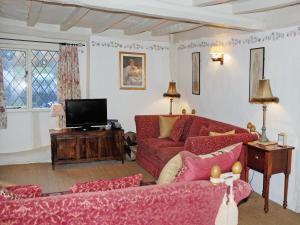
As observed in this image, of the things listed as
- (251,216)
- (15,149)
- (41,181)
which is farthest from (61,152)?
(251,216)

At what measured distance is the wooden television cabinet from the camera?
18.5 ft

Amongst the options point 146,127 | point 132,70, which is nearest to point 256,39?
point 146,127

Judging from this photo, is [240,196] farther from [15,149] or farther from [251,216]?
[15,149]

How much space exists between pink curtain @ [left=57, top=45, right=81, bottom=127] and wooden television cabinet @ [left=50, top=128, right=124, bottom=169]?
67 cm

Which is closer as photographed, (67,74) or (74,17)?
(74,17)

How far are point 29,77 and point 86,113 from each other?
1.32 meters

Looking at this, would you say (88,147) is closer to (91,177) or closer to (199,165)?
(91,177)

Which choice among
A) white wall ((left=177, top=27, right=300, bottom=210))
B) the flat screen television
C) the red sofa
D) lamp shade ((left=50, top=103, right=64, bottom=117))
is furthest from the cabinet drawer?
lamp shade ((left=50, top=103, right=64, bottom=117))

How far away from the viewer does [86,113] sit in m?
5.98

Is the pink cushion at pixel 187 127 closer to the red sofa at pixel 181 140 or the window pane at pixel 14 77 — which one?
the red sofa at pixel 181 140

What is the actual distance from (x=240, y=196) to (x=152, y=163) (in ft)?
8.81

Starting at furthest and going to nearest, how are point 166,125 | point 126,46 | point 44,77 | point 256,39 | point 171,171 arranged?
point 126,46 < point 44,77 < point 166,125 < point 256,39 < point 171,171

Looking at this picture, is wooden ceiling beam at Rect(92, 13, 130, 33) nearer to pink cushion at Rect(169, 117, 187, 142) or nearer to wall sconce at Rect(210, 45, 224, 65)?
wall sconce at Rect(210, 45, 224, 65)

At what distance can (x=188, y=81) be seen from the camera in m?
6.44
